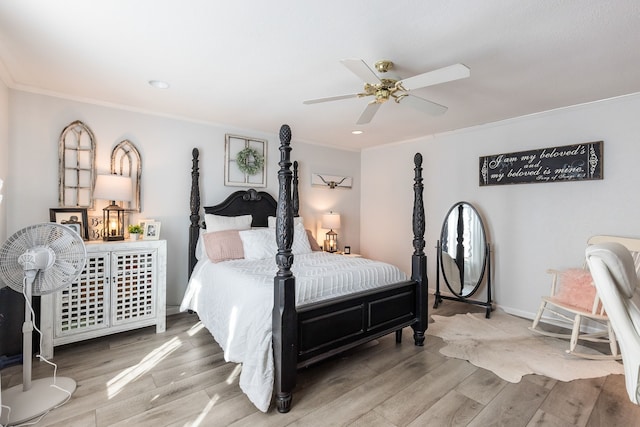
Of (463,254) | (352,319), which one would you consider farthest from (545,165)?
(352,319)

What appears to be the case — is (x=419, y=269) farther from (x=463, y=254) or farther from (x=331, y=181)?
(x=331, y=181)

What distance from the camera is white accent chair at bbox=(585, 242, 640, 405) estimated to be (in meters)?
1.46

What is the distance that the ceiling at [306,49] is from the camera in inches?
69.8

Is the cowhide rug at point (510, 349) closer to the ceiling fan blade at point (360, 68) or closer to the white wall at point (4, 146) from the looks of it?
the ceiling fan blade at point (360, 68)

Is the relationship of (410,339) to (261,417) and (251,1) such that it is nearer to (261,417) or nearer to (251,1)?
(261,417)

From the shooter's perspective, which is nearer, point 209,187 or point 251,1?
point 251,1

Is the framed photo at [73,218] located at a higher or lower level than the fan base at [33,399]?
higher

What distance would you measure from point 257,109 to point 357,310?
2414 mm

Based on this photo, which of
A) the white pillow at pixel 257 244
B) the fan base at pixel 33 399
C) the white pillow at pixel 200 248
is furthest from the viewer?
the white pillow at pixel 200 248

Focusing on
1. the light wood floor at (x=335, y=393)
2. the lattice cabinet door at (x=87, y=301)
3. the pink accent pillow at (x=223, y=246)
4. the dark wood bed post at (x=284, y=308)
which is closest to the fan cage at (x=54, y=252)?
the lattice cabinet door at (x=87, y=301)

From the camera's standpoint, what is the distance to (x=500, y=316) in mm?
3775

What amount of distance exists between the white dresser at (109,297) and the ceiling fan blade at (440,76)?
278cm

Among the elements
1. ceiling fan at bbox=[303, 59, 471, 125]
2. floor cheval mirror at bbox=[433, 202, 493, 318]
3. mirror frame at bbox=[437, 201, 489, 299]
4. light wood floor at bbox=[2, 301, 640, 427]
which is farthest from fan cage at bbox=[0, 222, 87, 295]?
mirror frame at bbox=[437, 201, 489, 299]

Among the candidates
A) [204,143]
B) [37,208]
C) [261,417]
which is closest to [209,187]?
[204,143]
